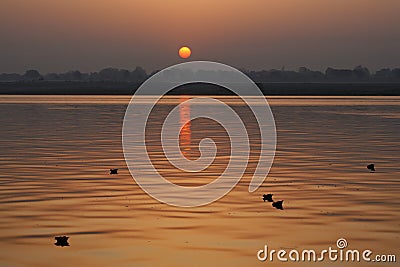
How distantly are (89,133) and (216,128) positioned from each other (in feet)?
32.0

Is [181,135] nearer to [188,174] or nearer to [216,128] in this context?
[216,128]

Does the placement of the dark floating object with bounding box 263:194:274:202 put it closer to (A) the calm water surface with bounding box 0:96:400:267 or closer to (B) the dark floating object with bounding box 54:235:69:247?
(A) the calm water surface with bounding box 0:96:400:267

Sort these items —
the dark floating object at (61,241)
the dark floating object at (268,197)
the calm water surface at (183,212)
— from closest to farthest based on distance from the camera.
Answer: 1. the calm water surface at (183,212)
2. the dark floating object at (61,241)
3. the dark floating object at (268,197)

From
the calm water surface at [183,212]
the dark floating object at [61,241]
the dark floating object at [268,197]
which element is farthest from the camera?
the dark floating object at [268,197]

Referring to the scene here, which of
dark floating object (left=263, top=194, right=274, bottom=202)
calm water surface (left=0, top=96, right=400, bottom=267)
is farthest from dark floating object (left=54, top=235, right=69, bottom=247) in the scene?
dark floating object (left=263, top=194, right=274, bottom=202)

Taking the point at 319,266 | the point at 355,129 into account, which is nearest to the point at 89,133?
the point at 355,129

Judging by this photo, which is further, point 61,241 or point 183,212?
point 183,212

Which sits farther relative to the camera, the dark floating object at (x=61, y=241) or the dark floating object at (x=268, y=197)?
the dark floating object at (x=268, y=197)

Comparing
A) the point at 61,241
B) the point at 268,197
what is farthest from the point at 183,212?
the point at 61,241

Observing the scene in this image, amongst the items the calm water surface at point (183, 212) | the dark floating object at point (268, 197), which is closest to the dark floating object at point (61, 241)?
the calm water surface at point (183, 212)

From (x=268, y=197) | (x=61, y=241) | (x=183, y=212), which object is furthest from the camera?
(x=268, y=197)

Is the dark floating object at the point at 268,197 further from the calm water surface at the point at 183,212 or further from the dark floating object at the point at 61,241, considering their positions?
the dark floating object at the point at 61,241

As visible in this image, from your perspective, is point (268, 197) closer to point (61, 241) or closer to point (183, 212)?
point (183, 212)

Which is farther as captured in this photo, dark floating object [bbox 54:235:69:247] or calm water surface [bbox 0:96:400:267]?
dark floating object [bbox 54:235:69:247]
